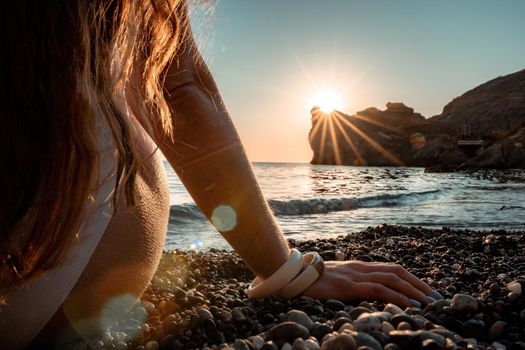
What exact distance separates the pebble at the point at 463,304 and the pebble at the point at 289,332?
63 centimetres

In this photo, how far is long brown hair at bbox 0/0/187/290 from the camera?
3.01 ft

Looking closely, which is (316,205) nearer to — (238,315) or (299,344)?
(238,315)

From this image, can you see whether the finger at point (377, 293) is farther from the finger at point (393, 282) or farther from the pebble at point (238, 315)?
the pebble at point (238, 315)

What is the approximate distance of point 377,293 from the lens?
190cm

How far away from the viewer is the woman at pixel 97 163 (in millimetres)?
947

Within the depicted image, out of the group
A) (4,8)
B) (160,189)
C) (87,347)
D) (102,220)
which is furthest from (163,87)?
(87,347)

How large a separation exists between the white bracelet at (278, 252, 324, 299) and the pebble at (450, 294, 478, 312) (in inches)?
21.3

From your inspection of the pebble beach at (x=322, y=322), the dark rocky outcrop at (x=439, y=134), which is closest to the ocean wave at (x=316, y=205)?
the pebble beach at (x=322, y=322)

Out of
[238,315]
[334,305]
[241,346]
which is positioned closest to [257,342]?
[241,346]

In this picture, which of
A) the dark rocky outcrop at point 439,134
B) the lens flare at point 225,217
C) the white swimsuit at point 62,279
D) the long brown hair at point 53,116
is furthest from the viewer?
the dark rocky outcrop at point 439,134

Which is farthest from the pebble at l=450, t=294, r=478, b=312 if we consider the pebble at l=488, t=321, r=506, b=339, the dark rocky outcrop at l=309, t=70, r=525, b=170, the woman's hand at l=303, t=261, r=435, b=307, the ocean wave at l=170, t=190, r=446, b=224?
the dark rocky outcrop at l=309, t=70, r=525, b=170

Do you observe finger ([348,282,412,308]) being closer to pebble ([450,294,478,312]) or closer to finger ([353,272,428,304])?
finger ([353,272,428,304])

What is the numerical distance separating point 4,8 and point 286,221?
27.7 feet

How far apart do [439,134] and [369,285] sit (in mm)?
87406
